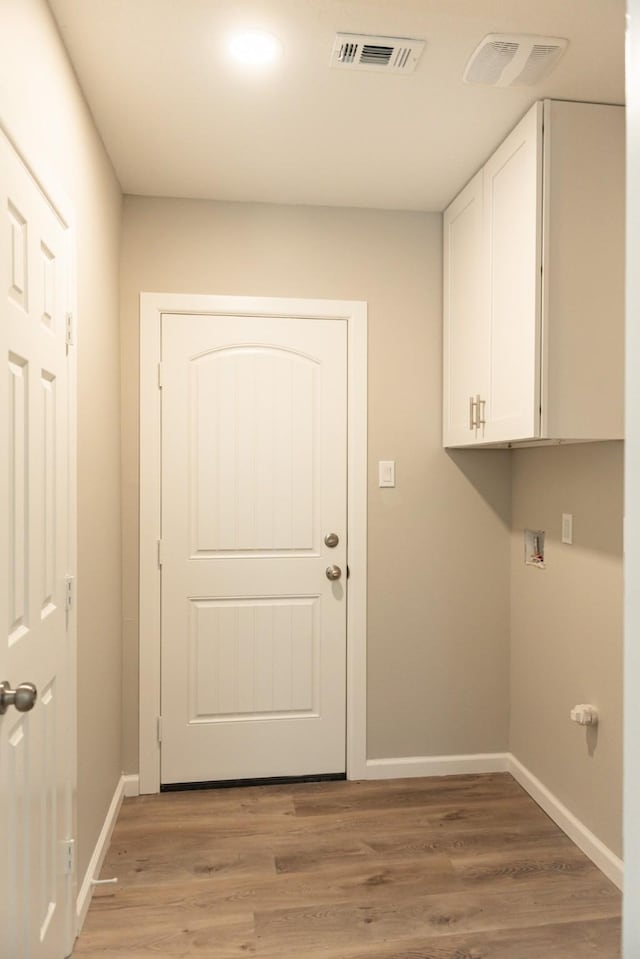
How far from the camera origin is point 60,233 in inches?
67.9

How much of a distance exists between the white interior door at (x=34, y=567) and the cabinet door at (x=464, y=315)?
4.99 feet

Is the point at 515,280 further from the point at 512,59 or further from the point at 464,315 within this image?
the point at 512,59

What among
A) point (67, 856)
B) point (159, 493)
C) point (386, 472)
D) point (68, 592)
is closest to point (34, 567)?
point (68, 592)

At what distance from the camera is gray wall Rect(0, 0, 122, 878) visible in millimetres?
1448

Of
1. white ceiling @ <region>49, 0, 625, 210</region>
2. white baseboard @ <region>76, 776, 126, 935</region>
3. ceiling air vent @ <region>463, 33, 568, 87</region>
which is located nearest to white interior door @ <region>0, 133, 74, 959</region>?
white baseboard @ <region>76, 776, 126, 935</region>

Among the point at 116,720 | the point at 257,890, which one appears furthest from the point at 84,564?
the point at 257,890

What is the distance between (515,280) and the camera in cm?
219

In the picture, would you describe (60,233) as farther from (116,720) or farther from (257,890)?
(257,890)

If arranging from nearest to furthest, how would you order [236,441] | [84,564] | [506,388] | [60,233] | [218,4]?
[218,4] < [60,233] < [84,564] < [506,388] < [236,441]

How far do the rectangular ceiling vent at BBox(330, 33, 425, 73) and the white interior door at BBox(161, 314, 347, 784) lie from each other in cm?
114

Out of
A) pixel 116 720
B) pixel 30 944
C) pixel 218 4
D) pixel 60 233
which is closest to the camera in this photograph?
pixel 30 944

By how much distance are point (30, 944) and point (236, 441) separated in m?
1.85

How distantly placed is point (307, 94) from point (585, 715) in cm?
230

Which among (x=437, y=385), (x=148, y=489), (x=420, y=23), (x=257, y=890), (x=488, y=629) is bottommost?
(x=257, y=890)
